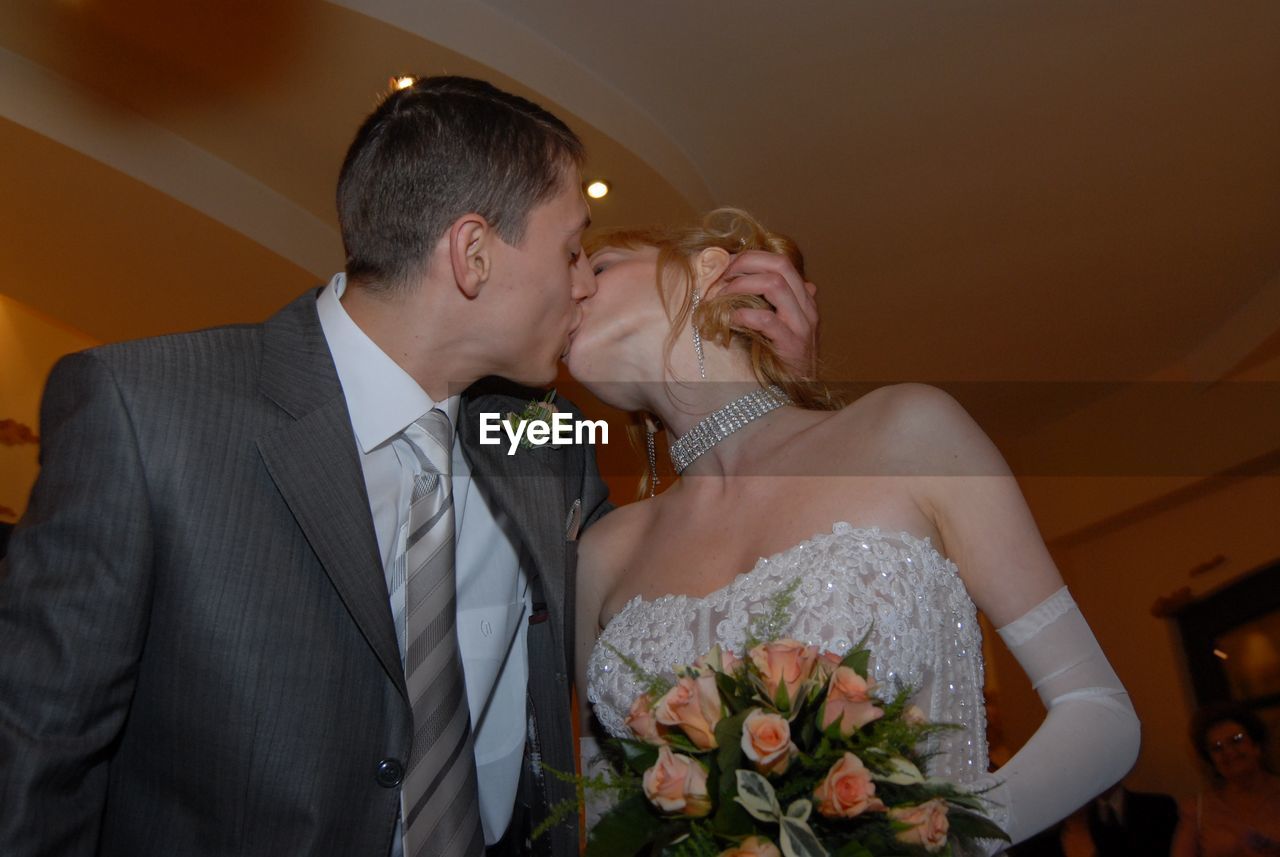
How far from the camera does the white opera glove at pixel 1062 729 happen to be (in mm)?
1676

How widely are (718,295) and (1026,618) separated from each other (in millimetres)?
963

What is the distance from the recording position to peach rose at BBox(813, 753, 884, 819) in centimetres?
119

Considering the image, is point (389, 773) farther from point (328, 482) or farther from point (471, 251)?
point (471, 251)

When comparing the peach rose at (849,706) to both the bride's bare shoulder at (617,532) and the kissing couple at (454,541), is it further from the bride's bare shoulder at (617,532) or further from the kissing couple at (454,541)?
the bride's bare shoulder at (617,532)

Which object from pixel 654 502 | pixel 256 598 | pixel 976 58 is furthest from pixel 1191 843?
pixel 256 598

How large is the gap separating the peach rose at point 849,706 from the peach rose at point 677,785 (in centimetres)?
16

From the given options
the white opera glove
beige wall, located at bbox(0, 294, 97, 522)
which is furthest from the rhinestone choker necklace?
beige wall, located at bbox(0, 294, 97, 522)

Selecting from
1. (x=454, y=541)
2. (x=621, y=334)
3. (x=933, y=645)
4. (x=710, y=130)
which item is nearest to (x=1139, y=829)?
(x=710, y=130)

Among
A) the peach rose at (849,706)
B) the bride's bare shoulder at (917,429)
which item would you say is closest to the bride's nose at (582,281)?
the bride's bare shoulder at (917,429)

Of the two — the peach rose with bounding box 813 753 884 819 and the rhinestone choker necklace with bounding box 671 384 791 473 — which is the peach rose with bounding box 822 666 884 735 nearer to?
the peach rose with bounding box 813 753 884 819

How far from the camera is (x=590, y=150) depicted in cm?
482

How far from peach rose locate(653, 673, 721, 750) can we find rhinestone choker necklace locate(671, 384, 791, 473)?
1.08 meters

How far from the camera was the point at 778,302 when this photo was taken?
7.86 feet

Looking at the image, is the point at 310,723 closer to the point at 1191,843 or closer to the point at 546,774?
the point at 546,774
